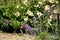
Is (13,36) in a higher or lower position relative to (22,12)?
lower

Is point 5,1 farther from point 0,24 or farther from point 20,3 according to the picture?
point 0,24

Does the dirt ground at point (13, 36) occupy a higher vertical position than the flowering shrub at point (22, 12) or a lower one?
lower

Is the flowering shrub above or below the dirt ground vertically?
above

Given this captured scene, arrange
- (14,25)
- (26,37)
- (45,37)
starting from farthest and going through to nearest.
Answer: (14,25), (26,37), (45,37)

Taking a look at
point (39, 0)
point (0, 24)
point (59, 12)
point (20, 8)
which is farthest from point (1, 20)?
point (59, 12)

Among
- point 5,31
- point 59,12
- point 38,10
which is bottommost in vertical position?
point 5,31

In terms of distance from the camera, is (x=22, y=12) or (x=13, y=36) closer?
(x=13, y=36)

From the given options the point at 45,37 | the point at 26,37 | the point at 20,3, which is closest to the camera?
the point at 45,37

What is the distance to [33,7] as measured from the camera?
20.6 ft

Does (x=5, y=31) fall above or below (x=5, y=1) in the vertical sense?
below

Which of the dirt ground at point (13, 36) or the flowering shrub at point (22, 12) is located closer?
the dirt ground at point (13, 36)

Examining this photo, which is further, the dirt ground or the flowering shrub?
the flowering shrub

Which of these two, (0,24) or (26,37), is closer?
(26,37)

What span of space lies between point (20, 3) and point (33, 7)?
0.44 meters
